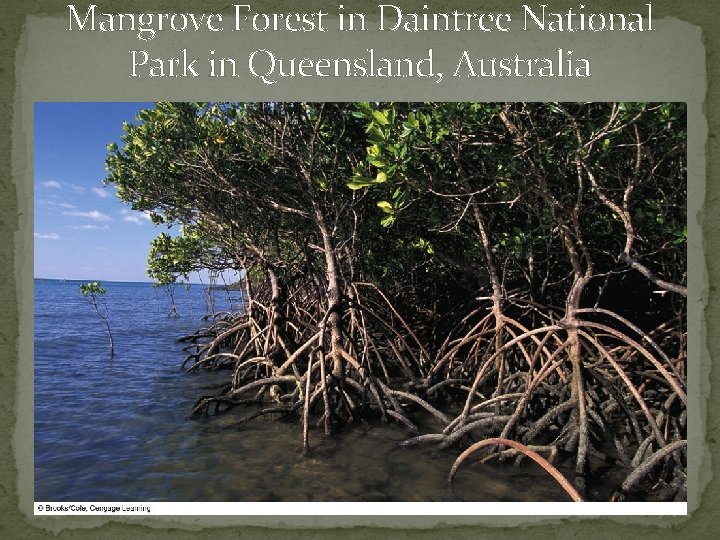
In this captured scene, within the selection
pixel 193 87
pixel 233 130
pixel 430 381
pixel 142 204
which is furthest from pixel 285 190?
pixel 193 87

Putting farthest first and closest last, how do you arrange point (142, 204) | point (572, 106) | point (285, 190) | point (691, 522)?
point (142, 204), point (285, 190), point (572, 106), point (691, 522)

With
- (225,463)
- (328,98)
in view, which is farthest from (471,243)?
(225,463)

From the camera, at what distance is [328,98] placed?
396 cm

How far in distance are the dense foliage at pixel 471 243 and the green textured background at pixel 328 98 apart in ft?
0.98

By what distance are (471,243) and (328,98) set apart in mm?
4865

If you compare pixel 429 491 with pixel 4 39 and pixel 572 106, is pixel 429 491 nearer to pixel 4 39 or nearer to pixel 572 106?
pixel 572 106

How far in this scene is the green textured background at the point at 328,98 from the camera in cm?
356

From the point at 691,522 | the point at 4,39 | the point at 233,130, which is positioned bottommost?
the point at 691,522

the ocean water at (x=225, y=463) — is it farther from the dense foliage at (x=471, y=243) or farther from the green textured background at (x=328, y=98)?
the green textured background at (x=328, y=98)

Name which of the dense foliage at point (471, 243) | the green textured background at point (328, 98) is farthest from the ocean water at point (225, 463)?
the green textured background at point (328, 98)

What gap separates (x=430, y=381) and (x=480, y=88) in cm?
537

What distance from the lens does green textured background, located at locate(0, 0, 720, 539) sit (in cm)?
356

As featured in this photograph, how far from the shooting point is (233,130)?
7547 millimetres

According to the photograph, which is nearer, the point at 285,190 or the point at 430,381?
the point at 430,381
